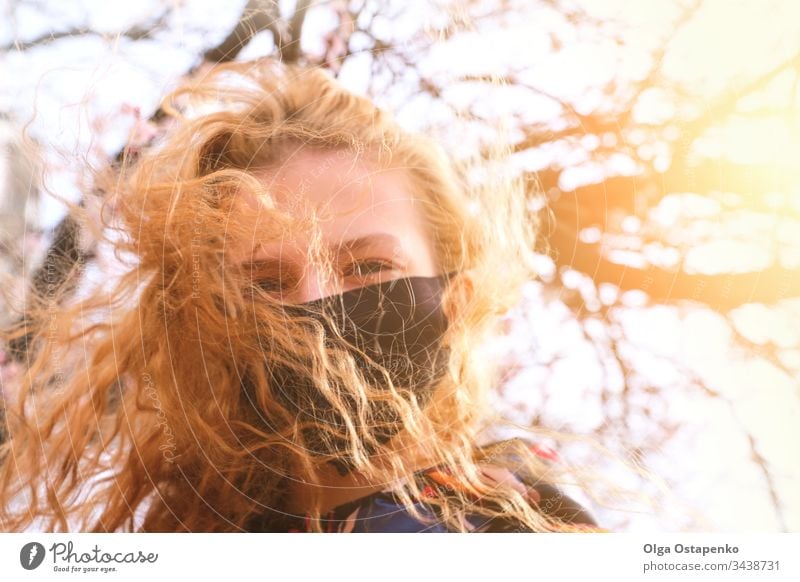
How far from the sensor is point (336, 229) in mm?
658

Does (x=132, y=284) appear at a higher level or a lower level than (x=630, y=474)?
higher

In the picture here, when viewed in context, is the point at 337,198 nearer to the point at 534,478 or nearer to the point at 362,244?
the point at 362,244

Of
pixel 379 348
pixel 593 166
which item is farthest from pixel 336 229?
pixel 593 166

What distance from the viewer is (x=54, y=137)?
0.70m

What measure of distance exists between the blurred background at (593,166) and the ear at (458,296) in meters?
0.05

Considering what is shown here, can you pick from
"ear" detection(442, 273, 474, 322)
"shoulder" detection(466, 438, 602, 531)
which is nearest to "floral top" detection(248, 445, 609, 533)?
"shoulder" detection(466, 438, 602, 531)

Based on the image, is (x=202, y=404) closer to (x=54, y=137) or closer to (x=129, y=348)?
(x=129, y=348)

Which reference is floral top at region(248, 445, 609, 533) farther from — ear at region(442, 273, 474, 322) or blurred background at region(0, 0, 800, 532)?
ear at region(442, 273, 474, 322)

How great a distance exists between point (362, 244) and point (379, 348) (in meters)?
0.11

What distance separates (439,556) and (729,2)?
2.30 feet

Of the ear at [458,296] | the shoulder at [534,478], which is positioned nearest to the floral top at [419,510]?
the shoulder at [534,478]

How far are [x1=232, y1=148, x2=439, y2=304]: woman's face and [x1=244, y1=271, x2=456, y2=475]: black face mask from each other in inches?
0.6

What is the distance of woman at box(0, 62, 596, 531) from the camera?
25.9 inches

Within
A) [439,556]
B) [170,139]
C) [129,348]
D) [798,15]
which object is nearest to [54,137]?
[170,139]
